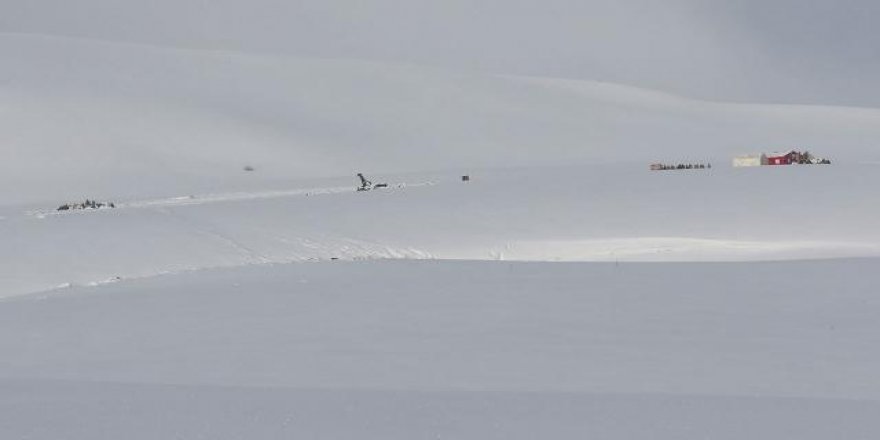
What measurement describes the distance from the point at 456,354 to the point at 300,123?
3239cm

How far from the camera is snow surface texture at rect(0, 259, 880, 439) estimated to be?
19.7ft

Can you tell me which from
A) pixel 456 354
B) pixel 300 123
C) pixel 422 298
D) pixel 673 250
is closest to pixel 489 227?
pixel 673 250

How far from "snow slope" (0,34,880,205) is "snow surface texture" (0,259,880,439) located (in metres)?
16.6

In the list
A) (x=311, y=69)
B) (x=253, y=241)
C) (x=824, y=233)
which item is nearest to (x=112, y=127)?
(x=311, y=69)

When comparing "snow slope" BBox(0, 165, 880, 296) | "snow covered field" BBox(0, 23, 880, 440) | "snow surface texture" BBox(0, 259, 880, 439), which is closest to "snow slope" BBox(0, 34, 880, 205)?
"snow covered field" BBox(0, 23, 880, 440)

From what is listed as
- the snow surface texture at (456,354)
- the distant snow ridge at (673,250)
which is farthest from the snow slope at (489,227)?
the snow surface texture at (456,354)

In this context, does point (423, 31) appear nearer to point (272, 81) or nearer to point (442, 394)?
point (272, 81)

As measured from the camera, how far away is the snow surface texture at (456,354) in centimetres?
601

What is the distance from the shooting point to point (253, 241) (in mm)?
16109

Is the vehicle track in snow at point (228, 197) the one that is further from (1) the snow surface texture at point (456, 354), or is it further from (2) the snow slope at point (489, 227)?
(1) the snow surface texture at point (456, 354)

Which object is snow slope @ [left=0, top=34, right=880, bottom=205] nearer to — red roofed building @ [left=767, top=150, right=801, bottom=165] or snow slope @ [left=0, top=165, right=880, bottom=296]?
red roofed building @ [left=767, top=150, right=801, bottom=165]

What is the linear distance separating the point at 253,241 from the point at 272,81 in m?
29.2

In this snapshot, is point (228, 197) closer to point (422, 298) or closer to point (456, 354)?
point (422, 298)

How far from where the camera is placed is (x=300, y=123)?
130 ft
